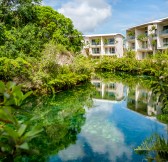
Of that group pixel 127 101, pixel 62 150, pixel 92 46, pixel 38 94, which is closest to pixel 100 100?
pixel 127 101

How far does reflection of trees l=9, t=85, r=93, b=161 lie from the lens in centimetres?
809

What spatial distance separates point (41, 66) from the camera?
17.8 meters

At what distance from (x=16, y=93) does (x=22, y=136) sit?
0.16 m

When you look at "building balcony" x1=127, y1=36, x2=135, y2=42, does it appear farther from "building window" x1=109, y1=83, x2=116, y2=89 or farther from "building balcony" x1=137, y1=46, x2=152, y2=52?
"building window" x1=109, y1=83, x2=116, y2=89

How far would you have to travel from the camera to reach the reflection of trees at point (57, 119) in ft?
26.5

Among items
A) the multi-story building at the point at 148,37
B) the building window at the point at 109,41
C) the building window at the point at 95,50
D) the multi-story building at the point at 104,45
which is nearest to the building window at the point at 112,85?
the multi-story building at the point at 148,37

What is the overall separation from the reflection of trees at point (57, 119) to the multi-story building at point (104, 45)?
28.0 meters

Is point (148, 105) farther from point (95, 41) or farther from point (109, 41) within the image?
point (95, 41)

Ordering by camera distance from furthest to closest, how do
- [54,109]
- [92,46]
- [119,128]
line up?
[92,46] < [54,109] < [119,128]

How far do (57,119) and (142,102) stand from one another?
6.06m

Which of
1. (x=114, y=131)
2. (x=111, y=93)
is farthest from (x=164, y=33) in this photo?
(x=114, y=131)

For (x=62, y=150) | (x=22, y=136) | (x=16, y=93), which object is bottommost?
(x=62, y=150)

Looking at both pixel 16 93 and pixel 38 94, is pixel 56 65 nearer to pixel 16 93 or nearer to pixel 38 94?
pixel 38 94

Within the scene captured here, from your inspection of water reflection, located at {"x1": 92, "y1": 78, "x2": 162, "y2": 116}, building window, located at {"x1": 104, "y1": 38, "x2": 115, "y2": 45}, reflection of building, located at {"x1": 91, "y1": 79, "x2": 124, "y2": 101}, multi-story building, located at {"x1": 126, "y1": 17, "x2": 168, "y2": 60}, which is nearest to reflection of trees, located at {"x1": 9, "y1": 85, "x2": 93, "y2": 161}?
reflection of building, located at {"x1": 91, "y1": 79, "x2": 124, "y2": 101}
